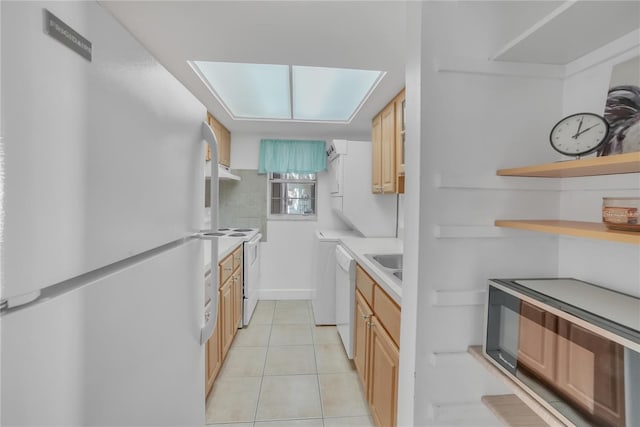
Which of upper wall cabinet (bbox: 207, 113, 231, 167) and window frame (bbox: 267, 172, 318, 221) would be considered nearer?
upper wall cabinet (bbox: 207, 113, 231, 167)

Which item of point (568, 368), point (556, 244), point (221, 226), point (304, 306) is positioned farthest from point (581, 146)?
point (221, 226)

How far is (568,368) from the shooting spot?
0.69 meters

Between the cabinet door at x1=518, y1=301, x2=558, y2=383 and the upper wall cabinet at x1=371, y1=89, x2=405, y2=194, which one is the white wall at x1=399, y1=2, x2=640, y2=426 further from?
the upper wall cabinet at x1=371, y1=89, x2=405, y2=194

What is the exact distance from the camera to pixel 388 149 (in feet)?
8.44

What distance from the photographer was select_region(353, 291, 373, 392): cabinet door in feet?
5.96

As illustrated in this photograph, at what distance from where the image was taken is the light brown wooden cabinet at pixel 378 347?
1.33 meters

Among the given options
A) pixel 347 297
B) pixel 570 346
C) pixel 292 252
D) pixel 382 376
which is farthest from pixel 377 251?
pixel 292 252

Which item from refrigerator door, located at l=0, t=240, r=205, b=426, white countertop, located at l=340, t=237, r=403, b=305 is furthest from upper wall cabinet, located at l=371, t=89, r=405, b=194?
refrigerator door, located at l=0, t=240, r=205, b=426

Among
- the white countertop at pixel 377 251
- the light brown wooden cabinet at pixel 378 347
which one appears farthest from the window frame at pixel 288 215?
the light brown wooden cabinet at pixel 378 347

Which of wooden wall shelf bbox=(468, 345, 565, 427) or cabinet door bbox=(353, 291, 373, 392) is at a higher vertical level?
wooden wall shelf bbox=(468, 345, 565, 427)

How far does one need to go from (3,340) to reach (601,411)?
1049 mm

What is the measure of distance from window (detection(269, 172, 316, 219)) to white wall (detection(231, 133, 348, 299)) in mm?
115

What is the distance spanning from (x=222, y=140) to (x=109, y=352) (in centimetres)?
314

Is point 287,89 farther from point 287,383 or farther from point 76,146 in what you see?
point 287,383
